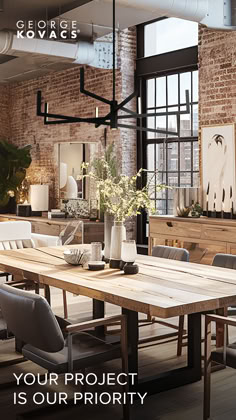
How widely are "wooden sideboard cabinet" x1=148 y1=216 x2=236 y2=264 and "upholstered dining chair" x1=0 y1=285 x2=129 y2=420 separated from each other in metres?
3.51

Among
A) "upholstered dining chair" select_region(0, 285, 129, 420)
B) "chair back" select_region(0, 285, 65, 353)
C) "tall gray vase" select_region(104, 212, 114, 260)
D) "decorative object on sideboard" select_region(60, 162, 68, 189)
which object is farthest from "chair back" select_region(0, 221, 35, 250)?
"decorative object on sideboard" select_region(60, 162, 68, 189)

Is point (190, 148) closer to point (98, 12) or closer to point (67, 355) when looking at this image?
point (98, 12)

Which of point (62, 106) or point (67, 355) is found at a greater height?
point (62, 106)

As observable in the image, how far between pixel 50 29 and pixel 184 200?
2.94 meters

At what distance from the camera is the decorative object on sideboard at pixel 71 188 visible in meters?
10.6

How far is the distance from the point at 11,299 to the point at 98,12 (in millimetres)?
4742

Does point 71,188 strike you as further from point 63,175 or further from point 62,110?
point 62,110

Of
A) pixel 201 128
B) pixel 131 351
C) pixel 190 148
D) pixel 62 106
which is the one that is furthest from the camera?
pixel 62 106

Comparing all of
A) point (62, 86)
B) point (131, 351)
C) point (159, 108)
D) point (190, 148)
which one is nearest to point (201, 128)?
point (190, 148)

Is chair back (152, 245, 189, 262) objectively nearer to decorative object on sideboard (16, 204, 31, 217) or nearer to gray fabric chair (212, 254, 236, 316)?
gray fabric chair (212, 254, 236, 316)

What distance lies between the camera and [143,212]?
972 centimetres

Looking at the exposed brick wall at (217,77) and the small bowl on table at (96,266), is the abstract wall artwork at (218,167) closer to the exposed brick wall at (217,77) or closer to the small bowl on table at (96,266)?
the exposed brick wall at (217,77)

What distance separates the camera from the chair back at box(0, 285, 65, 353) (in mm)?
3094

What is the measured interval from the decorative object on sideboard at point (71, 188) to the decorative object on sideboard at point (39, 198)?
48 centimetres
